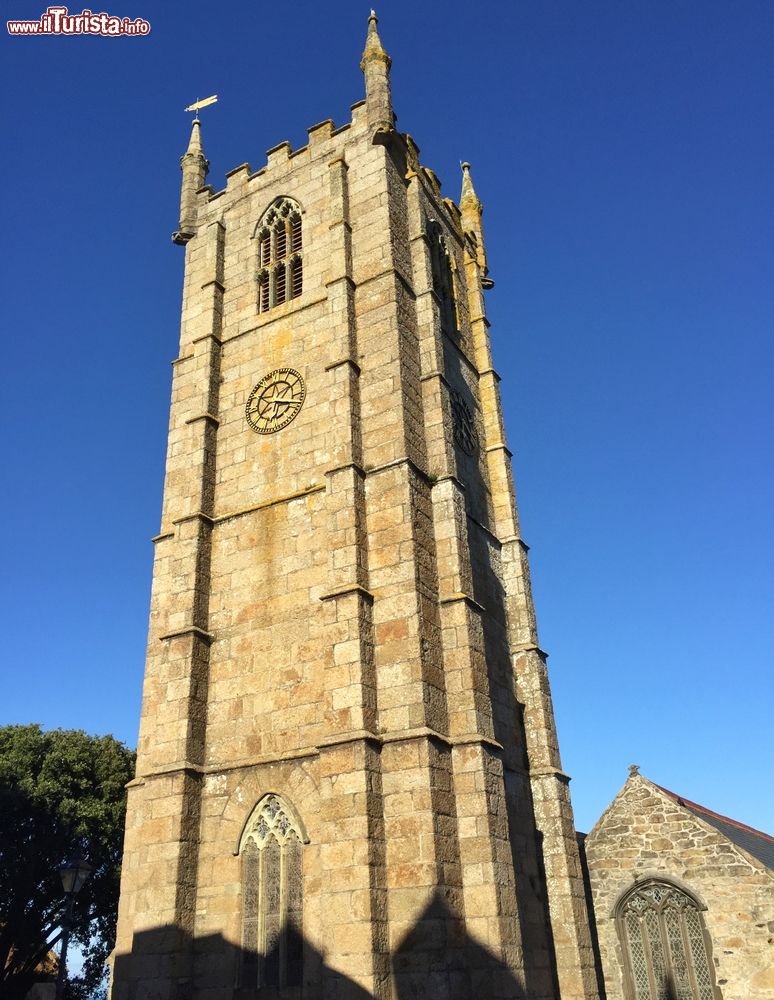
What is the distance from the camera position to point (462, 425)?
66.8ft

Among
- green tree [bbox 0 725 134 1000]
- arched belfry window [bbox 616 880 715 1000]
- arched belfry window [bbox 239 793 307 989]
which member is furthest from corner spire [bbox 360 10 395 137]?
green tree [bbox 0 725 134 1000]

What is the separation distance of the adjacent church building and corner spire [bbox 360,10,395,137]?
0.10 meters

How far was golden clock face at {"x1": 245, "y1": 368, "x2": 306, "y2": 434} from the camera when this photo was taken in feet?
61.5

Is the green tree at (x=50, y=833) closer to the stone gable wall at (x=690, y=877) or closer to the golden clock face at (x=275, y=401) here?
the golden clock face at (x=275, y=401)

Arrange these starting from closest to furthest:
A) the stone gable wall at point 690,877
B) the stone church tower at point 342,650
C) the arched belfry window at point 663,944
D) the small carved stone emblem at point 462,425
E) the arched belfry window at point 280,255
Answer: the stone church tower at point 342,650, the stone gable wall at point 690,877, the arched belfry window at point 663,944, the small carved stone emblem at point 462,425, the arched belfry window at point 280,255

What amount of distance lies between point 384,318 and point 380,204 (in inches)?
142

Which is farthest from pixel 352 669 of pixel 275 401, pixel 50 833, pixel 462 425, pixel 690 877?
pixel 50 833

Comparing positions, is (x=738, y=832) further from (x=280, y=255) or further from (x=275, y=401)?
(x=280, y=255)

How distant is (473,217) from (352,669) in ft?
58.4

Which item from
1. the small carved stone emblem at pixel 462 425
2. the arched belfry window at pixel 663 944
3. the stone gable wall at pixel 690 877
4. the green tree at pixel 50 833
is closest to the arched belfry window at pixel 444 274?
the small carved stone emblem at pixel 462 425

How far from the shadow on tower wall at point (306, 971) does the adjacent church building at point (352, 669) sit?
40 millimetres

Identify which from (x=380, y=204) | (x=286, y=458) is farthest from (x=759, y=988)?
(x=380, y=204)

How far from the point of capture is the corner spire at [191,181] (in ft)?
77.9

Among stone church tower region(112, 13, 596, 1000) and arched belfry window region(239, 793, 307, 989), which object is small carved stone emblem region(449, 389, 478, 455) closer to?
stone church tower region(112, 13, 596, 1000)
